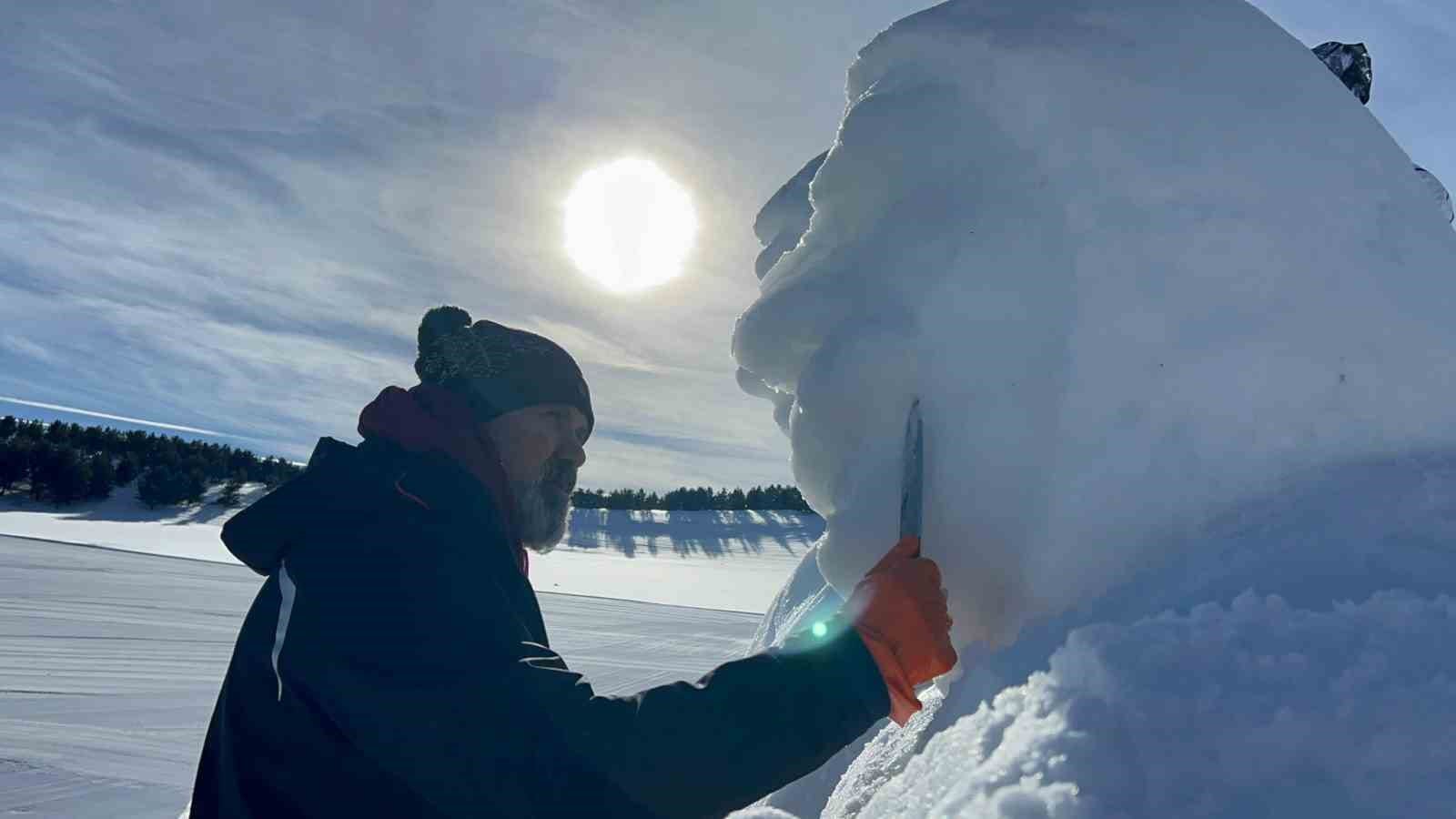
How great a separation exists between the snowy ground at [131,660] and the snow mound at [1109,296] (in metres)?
3.97

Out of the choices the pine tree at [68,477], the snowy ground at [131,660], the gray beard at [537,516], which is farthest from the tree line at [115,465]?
the gray beard at [537,516]

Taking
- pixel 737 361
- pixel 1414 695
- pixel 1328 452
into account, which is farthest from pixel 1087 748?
pixel 737 361

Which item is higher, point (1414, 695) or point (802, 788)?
point (1414, 695)

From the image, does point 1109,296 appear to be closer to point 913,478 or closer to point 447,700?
point 913,478

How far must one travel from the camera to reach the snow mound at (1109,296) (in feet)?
4.67

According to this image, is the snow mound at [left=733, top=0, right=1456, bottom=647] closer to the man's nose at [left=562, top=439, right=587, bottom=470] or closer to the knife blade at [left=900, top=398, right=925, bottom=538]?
the knife blade at [left=900, top=398, right=925, bottom=538]

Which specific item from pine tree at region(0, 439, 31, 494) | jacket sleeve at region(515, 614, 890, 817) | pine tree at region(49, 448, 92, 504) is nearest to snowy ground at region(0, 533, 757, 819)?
jacket sleeve at region(515, 614, 890, 817)

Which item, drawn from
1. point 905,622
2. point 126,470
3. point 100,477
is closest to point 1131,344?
point 905,622

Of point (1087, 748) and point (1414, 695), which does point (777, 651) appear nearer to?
point (1087, 748)

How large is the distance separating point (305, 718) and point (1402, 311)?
A: 1.82m

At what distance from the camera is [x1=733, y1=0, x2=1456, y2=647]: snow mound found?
1.42m

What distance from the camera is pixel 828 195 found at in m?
2.01

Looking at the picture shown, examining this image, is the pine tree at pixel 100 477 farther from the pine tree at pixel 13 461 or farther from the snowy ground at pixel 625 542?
the pine tree at pixel 13 461

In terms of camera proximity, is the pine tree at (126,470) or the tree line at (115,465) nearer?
the tree line at (115,465)
